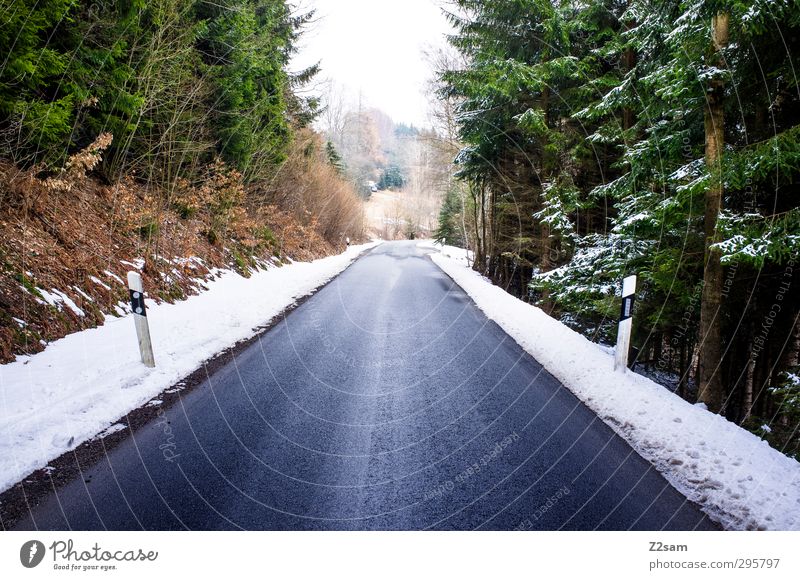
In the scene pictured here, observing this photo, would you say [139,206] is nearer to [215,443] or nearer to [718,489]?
[215,443]

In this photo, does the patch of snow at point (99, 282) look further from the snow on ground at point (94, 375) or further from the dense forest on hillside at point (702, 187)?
the dense forest on hillside at point (702, 187)

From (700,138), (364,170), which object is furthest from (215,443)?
(364,170)

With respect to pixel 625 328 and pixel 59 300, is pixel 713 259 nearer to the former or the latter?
pixel 625 328

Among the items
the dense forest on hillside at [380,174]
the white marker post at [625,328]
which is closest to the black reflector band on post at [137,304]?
the white marker post at [625,328]

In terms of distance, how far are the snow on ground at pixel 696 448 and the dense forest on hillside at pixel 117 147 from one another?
21.3ft

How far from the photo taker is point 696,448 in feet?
9.86

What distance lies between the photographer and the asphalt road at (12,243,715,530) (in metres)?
2.30

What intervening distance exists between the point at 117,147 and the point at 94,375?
6855 mm

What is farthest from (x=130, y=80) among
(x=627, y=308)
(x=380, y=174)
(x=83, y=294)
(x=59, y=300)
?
(x=380, y=174)

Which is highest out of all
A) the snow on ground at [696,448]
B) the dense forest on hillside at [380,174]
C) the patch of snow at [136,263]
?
the dense forest on hillside at [380,174]

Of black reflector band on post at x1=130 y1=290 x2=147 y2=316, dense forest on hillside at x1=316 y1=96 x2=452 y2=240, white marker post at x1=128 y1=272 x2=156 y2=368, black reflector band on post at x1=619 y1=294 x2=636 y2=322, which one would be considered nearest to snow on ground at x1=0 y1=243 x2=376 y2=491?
white marker post at x1=128 y1=272 x2=156 y2=368

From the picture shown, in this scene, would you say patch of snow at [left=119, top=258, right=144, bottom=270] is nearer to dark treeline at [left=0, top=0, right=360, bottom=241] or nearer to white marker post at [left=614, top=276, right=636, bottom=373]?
dark treeline at [left=0, top=0, right=360, bottom=241]

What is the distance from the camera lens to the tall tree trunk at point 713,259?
445 cm

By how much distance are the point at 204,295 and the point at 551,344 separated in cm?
789
